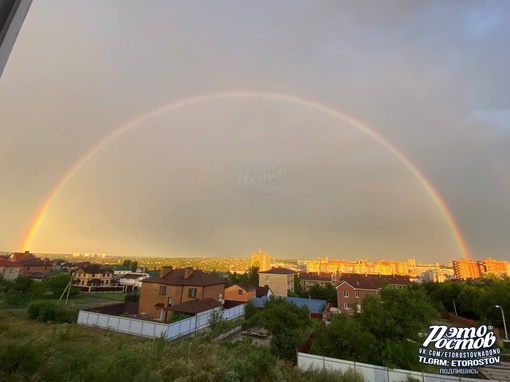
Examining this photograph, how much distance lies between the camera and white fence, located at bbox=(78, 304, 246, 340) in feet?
72.9

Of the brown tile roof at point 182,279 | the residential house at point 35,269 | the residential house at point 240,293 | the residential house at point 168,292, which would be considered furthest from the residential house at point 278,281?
the residential house at point 35,269

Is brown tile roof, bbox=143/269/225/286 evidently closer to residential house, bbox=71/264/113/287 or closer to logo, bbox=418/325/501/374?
logo, bbox=418/325/501/374

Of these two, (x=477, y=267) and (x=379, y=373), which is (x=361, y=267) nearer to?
(x=477, y=267)

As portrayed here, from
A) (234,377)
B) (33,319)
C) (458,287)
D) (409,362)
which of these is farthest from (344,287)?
(234,377)

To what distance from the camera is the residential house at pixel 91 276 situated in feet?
228

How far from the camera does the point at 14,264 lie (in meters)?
77.8

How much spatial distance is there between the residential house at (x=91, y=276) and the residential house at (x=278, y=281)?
41044mm

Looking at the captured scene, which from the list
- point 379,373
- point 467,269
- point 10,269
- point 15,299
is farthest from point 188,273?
point 467,269

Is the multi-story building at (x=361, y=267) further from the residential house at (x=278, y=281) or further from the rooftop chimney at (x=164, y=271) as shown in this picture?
the rooftop chimney at (x=164, y=271)

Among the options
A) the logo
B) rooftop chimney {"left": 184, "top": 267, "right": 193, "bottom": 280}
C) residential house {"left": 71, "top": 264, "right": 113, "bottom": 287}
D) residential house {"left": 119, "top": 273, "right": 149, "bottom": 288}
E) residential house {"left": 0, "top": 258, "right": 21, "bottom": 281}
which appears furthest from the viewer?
residential house {"left": 119, "top": 273, "right": 149, "bottom": 288}

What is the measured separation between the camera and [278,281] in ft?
209

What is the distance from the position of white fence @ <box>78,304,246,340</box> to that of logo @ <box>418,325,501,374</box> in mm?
17311

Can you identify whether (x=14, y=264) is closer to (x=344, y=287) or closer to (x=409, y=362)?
(x=344, y=287)

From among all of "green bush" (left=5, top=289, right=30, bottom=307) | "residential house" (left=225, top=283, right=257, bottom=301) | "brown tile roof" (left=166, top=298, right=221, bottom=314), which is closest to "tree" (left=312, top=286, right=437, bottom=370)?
"brown tile roof" (left=166, top=298, right=221, bottom=314)
